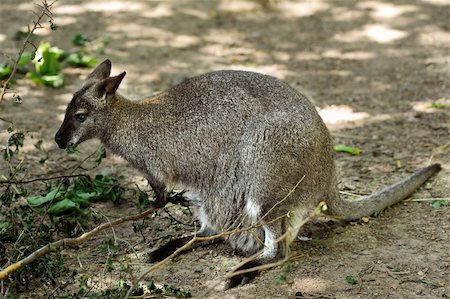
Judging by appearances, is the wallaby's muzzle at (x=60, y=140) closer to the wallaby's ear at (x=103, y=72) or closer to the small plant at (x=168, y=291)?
the wallaby's ear at (x=103, y=72)

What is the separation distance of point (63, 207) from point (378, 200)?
232 cm

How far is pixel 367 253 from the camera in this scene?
4684 mm

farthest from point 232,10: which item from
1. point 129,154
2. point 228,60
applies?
point 129,154

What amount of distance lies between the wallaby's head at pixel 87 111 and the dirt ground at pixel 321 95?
785 mm

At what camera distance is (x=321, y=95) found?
7352mm

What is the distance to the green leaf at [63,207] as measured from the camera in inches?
203

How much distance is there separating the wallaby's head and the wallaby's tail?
1.73 meters

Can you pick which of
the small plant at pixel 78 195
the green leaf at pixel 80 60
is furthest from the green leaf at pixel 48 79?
the small plant at pixel 78 195

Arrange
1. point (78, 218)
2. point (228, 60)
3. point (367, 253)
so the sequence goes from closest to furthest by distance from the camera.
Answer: point (367, 253) < point (78, 218) < point (228, 60)

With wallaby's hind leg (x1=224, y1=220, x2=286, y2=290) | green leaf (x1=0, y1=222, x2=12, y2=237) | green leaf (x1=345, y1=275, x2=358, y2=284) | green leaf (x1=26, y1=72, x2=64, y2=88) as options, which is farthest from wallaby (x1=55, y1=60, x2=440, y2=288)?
green leaf (x1=26, y1=72, x2=64, y2=88)

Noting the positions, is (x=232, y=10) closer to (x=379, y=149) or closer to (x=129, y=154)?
(x=379, y=149)

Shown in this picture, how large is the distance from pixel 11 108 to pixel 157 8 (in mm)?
3116

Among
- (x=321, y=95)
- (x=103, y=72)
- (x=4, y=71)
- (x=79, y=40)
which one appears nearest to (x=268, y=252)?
(x=103, y=72)

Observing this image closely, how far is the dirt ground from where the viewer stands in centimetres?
454
